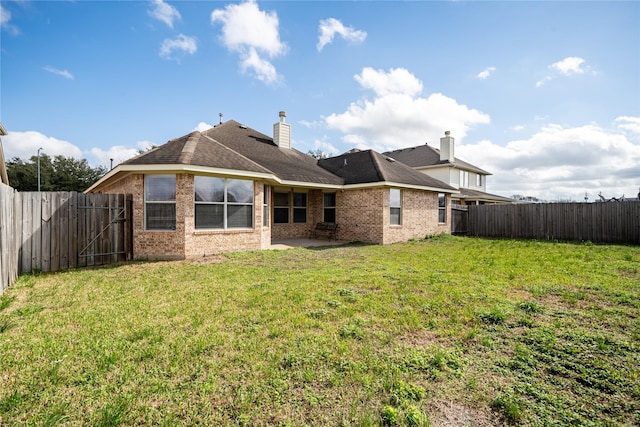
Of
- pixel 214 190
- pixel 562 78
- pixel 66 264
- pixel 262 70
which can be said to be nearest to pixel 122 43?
pixel 262 70

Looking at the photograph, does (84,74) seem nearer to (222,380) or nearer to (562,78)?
(222,380)

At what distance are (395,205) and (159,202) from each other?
10360mm

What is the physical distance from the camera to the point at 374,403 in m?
2.40

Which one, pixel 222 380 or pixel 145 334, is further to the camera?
pixel 145 334

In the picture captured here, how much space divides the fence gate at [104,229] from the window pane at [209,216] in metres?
2.07

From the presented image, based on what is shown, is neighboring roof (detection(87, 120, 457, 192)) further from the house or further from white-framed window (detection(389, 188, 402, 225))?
white-framed window (detection(389, 188, 402, 225))

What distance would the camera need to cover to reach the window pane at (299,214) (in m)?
15.6

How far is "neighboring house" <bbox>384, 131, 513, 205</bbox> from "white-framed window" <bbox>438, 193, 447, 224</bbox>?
Result: 6.84 meters

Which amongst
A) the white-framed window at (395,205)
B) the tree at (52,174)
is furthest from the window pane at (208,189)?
the tree at (52,174)

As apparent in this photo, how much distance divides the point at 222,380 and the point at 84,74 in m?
16.3

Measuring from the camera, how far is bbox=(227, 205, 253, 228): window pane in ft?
33.5

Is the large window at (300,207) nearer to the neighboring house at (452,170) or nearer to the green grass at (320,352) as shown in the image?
the green grass at (320,352)

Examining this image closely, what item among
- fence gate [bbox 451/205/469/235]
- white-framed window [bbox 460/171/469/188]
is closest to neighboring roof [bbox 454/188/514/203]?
white-framed window [bbox 460/171/469/188]

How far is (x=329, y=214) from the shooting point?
1573cm
